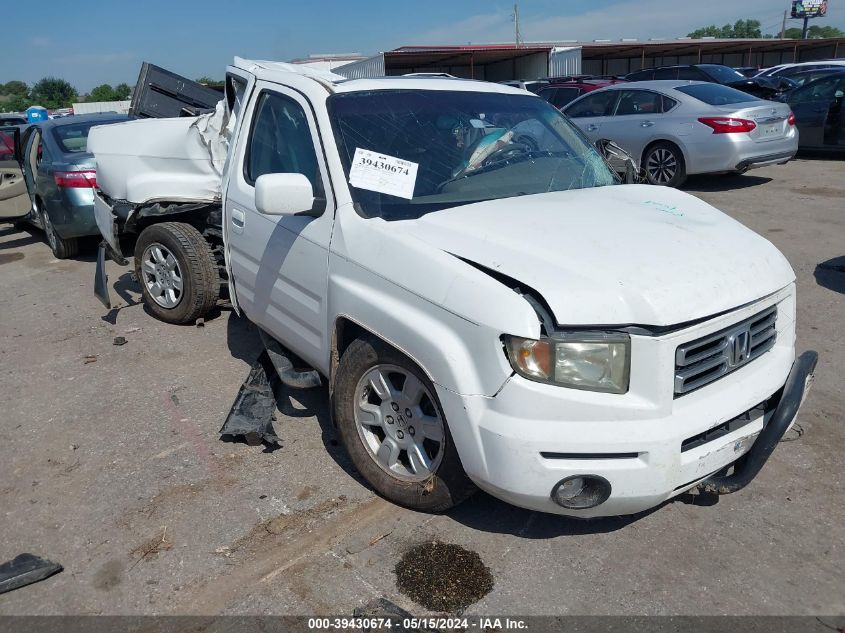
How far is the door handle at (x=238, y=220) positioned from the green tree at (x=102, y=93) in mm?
73155

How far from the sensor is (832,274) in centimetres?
661

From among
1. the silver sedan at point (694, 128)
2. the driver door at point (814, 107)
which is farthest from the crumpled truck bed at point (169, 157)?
the driver door at point (814, 107)

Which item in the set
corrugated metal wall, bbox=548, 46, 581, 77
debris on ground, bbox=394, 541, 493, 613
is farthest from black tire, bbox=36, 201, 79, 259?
corrugated metal wall, bbox=548, 46, 581, 77

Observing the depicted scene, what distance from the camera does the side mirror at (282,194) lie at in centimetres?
339

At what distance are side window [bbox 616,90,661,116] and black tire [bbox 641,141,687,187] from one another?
567mm

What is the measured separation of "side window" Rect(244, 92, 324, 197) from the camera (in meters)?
3.87

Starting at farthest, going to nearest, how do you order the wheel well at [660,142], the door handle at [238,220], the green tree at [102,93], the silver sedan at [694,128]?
1. the green tree at [102,93]
2. the wheel well at [660,142]
3. the silver sedan at [694,128]
4. the door handle at [238,220]

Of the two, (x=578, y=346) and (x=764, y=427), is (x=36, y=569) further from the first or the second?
(x=764, y=427)

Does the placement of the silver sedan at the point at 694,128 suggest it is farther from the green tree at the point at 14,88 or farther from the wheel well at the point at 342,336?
the green tree at the point at 14,88

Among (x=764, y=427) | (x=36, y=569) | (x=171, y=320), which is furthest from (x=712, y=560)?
(x=171, y=320)

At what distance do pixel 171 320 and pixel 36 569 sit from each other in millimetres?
3304

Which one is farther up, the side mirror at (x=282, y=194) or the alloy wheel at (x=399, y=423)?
the side mirror at (x=282, y=194)

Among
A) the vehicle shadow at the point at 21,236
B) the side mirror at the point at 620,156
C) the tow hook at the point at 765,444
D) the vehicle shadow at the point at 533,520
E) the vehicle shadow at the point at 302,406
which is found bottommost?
the vehicle shadow at the point at 533,520

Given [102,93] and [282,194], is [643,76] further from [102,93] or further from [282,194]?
[102,93]
